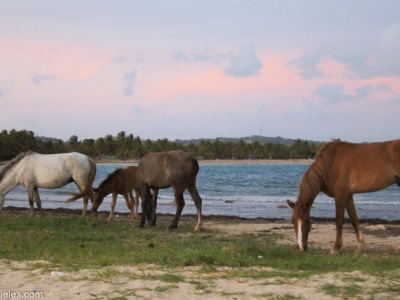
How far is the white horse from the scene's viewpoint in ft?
49.7

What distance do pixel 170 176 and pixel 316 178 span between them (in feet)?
15.1

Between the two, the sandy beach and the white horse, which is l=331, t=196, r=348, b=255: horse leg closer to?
the sandy beach

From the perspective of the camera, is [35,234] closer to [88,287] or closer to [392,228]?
Answer: [88,287]

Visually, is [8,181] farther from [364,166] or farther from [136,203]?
[364,166]

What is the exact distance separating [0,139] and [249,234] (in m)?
88.7

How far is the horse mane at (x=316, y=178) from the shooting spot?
903 cm

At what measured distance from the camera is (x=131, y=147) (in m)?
143

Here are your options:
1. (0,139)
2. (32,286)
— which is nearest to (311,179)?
(32,286)

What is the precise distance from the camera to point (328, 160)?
9062 mm

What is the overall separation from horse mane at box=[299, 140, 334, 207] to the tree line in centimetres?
8399

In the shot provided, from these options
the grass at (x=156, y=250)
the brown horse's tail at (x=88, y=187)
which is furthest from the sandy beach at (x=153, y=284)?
the brown horse's tail at (x=88, y=187)

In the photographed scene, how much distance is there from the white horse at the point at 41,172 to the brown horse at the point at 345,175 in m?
7.83

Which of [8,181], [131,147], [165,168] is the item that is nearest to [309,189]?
[165,168]

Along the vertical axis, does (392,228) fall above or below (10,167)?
below
